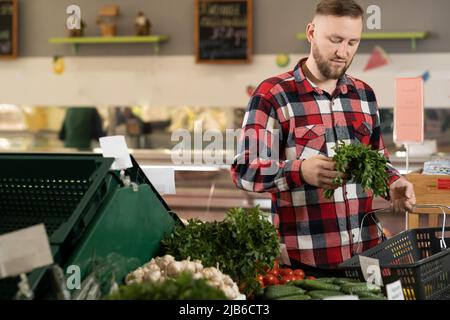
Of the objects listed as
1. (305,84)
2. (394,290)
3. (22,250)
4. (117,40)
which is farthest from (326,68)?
(117,40)

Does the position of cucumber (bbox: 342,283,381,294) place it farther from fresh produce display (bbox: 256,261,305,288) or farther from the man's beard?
the man's beard

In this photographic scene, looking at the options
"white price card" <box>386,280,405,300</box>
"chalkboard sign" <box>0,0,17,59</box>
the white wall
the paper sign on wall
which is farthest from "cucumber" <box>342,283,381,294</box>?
"chalkboard sign" <box>0,0,17,59</box>

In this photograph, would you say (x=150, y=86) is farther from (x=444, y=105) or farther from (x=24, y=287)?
(x=24, y=287)

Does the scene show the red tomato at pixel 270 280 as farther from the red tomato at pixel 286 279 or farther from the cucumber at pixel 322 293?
the cucumber at pixel 322 293

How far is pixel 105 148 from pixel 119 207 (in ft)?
0.65

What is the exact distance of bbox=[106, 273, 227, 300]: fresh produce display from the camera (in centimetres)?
151

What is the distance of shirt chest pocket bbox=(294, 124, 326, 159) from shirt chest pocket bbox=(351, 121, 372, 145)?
0.15 meters

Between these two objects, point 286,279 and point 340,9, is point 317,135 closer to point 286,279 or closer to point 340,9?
point 340,9

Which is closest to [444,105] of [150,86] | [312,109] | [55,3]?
[150,86]

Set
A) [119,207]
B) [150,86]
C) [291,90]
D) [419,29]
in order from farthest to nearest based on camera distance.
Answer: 1. [150,86]
2. [419,29]
3. [291,90]
4. [119,207]

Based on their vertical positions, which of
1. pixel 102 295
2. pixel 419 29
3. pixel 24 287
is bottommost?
pixel 102 295

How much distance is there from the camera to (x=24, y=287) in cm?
159

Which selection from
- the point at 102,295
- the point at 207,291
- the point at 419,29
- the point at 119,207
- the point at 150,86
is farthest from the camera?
the point at 150,86
